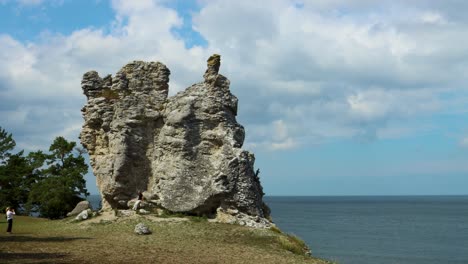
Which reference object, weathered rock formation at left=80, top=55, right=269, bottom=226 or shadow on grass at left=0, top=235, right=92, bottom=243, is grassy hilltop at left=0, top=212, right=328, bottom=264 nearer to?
shadow on grass at left=0, top=235, right=92, bottom=243

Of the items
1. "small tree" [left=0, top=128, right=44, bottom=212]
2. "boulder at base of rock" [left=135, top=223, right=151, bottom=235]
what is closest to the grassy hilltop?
"boulder at base of rock" [left=135, top=223, right=151, bottom=235]

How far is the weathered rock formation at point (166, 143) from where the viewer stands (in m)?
37.1

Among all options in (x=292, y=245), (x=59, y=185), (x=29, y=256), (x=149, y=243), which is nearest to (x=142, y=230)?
(x=149, y=243)

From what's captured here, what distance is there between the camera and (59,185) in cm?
5138

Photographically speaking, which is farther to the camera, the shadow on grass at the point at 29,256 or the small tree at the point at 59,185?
the small tree at the point at 59,185

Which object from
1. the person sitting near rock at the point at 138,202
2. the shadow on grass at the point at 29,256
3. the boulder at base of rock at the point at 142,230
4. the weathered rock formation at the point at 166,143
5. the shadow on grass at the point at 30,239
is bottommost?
the shadow on grass at the point at 29,256

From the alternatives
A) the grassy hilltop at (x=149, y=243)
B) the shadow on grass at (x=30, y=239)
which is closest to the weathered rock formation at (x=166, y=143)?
the grassy hilltop at (x=149, y=243)

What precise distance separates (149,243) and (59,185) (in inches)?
1086

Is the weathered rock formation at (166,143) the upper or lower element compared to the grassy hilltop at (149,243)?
upper

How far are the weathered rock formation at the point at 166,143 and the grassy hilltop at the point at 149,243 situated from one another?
274cm

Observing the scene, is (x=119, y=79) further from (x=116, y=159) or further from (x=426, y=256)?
(x=426, y=256)

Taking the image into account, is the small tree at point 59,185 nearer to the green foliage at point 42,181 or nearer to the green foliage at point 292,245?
the green foliage at point 42,181

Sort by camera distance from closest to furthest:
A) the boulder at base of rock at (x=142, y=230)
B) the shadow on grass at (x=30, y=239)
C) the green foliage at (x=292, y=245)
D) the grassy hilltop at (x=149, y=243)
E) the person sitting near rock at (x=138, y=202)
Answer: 1. the grassy hilltop at (x=149, y=243)
2. the shadow on grass at (x=30, y=239)
3. the green foliage at (x=292, y=245)
4. the boulder at base of rock at (x=142, y=230)
5. the person sitting near rock at (x=138, y=202)

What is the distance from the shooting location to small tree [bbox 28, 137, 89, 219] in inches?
1992
